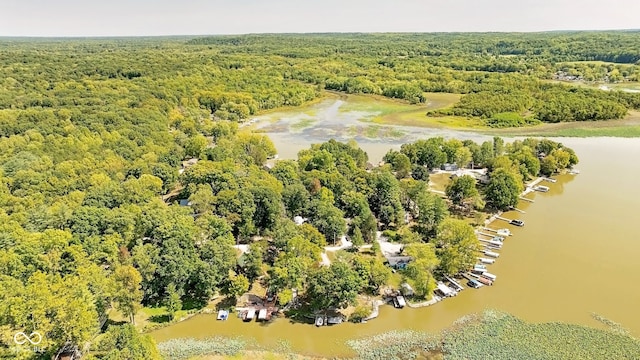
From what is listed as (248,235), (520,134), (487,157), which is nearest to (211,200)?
(248,235)

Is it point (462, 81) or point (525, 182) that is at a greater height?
point (462, 81)

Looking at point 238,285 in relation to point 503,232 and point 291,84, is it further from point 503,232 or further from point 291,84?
point 291,84

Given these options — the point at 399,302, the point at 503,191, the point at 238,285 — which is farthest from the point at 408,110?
the point at 238,285

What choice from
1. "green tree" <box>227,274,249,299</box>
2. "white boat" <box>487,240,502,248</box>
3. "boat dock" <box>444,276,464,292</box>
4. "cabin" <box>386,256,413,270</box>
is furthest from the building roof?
"green tree" <box>227,274,249,299</box>

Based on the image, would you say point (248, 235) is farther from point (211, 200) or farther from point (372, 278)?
point (372, 278)

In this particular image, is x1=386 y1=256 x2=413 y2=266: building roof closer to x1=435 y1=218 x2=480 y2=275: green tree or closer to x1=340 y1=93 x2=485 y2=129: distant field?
x1=435 y1=218 x2=480 y2=275: green tree

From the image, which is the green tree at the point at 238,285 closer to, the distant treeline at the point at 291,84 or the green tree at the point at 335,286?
the green tree at the point at 335,286
